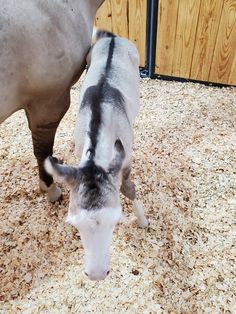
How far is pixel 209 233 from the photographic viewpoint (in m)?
2.05

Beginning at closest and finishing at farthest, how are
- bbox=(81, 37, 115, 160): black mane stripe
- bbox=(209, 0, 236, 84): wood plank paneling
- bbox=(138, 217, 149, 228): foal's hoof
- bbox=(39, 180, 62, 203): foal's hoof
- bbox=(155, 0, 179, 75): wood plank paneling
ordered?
bbox=(81, 37, 115, 160): black mane stripe, bbox=(138, 217, 149, 228): foal's hoof, bbox=(39, 180, 62, 203): foal's hoof, bbox=(209, 0, 236, 84): wood plank paneling, bbox=(155, 0, 179, 75): wood plank paneling

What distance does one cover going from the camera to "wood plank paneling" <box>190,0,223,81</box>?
8.82ft

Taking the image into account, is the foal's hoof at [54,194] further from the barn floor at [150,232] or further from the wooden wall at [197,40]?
the wooden wall at [197,40]

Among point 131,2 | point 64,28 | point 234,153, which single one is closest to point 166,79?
point 131,2

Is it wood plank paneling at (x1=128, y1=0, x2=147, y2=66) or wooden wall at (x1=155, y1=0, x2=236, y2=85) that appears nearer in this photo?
Result: wooden wall at (x1=155, y1=0, x2=236, y2=85)

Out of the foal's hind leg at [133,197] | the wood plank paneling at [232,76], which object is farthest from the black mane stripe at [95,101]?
the wood plank paneling at [232,76]

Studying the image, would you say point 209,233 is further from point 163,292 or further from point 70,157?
point 70,157

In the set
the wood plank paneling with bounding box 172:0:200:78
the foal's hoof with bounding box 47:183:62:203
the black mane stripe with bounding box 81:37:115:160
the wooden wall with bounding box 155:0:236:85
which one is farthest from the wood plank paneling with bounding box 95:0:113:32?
the foal's hoof with bounding box 47:183:62:203

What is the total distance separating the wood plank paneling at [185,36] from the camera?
2730 mm

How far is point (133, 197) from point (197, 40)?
1.76 metres

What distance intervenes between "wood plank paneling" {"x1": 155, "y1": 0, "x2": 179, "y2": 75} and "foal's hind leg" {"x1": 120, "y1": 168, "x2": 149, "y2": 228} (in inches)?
66.2

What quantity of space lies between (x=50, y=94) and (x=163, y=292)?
121cm

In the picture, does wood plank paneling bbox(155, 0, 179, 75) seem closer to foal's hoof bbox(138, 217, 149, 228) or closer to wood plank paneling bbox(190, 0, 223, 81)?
wood plank paneling bbox(190, 0, 223, 81)

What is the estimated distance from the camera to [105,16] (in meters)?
3.03
